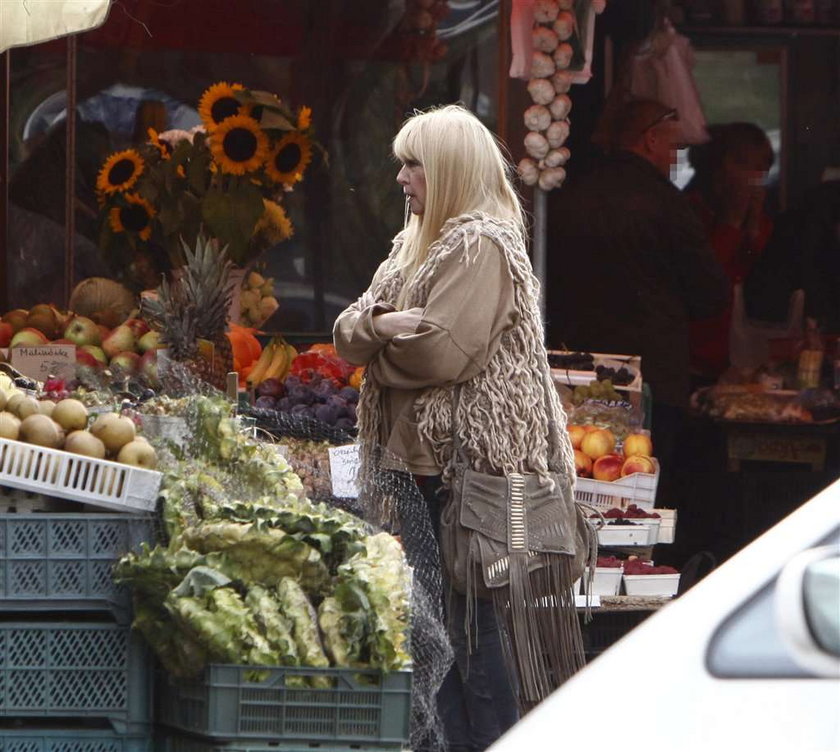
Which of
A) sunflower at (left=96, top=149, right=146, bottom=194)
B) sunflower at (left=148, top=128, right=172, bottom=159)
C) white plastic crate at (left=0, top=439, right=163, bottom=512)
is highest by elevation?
sunflower at (left=148, top=128, right=172, bottom=159)

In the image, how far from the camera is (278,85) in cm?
874

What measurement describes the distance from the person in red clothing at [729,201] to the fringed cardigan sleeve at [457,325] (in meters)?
4.08

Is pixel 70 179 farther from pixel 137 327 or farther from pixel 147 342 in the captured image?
pixel 147 342

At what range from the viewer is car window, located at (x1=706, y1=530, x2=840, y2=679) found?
297 centimetres

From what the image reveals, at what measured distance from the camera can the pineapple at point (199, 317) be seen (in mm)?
6129

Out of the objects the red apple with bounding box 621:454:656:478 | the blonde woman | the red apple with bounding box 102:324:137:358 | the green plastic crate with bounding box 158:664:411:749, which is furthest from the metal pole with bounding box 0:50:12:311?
the green plastic crate with bounding box 158:664:411:749

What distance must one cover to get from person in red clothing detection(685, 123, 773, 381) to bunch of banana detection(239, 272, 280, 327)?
85.1 inches

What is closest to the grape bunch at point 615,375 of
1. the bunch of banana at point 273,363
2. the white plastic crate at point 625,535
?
the white plastic crate at point 625,535

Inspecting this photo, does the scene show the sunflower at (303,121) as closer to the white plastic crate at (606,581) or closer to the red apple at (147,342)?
the red apple at (147,342)

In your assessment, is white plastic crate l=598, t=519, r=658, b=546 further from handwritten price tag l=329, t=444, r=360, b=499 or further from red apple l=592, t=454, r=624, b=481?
handwritten price tag l=329, t=444, r=360, b=499

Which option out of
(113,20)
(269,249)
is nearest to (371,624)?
(269,249)

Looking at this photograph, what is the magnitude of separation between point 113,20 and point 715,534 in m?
3.83

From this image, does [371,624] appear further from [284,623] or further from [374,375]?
[374,375]

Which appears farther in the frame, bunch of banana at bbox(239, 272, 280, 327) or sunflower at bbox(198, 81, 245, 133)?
bunch of banana at bbox(239, 272, 280, 327)
